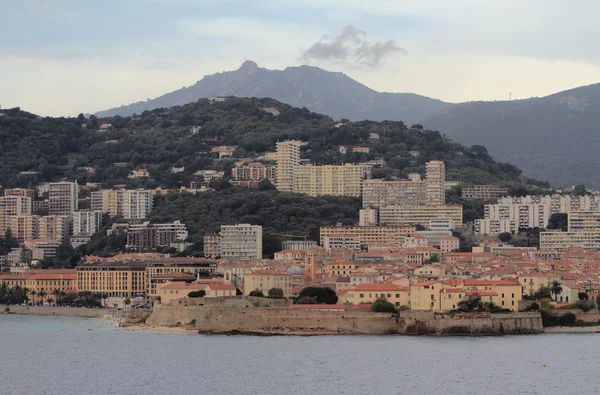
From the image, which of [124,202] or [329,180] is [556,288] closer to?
[329,180]

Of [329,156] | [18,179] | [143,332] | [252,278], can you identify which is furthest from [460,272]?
[18,179]

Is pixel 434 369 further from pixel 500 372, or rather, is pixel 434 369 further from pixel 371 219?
pixel 371 219

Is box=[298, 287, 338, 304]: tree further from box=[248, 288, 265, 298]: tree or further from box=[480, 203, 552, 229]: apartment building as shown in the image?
box=[480, 203, 552, 229]: apartment building

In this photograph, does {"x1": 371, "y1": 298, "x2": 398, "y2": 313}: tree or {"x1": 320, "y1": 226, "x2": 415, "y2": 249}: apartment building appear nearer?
{"x1": 371, "y1": 298, "x2": 398, "y2": 313}: tree

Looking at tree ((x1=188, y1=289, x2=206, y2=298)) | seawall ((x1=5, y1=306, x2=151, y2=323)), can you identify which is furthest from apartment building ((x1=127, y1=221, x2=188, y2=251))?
tree ((x1=188, y1=289, x2=206, y2=298))

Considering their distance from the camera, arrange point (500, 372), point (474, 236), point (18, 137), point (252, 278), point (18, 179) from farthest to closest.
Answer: point (18, 137) → point (18, 179) → point (474, 236) → point (252, 278) → point (500, 372)

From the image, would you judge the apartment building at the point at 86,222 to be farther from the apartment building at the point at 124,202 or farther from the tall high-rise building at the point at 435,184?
the tall high-rise building at the point at 435,184

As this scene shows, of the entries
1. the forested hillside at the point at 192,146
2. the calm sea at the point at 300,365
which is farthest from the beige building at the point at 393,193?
the calm sea at the point at 300,365
